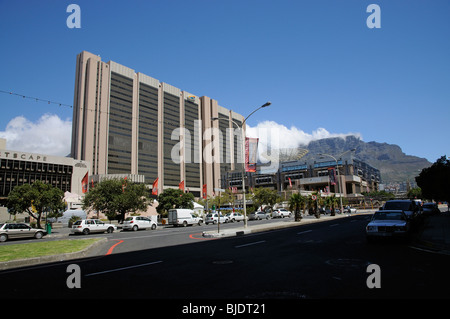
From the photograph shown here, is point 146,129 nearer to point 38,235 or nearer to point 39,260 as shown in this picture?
point 38,235

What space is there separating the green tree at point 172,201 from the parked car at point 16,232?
36.0 m

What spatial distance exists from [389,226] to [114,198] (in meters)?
37.3

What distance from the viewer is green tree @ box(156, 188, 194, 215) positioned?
60.3m

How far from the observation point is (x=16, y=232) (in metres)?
22.9

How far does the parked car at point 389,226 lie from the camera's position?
1185 cm

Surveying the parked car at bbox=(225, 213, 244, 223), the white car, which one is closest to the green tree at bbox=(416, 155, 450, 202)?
the parked car at bbox=(225, 213, 244, 223)

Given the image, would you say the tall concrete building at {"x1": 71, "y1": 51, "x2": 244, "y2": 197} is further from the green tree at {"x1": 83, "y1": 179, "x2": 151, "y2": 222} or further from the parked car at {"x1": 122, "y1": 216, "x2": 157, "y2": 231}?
the parked car at {"x1": 122, "y1": 216, "x2": 157, "y2": 231}

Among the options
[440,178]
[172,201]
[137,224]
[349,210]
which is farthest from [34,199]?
[349,210]

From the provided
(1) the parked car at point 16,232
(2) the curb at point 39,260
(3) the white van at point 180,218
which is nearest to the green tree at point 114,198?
(3) the white van at point 180,218

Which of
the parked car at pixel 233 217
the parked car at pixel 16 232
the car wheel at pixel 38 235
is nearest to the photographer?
the parked car at pixel 16 232

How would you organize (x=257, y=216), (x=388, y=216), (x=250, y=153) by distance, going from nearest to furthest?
1. (x=388, y=216)
2. (x=250, y=153)
3. (x=257, y=216)

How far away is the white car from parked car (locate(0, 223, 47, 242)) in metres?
3.71
